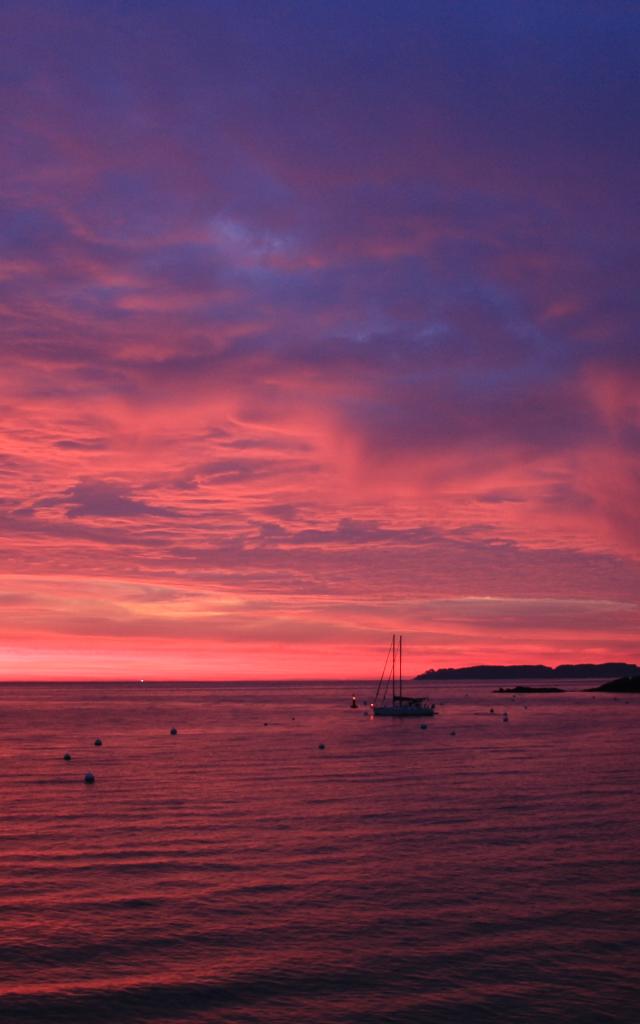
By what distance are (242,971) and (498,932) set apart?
775 cm

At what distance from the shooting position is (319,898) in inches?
1164

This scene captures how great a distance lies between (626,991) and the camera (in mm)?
21844

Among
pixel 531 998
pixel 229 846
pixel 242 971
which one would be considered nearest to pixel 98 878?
pixel 229 846

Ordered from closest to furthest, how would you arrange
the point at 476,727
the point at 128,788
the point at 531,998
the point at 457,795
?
the point at 531,998, the point at 457,795, the point at 128,788, the point at 476,727

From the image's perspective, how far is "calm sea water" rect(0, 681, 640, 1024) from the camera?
69.8 feet

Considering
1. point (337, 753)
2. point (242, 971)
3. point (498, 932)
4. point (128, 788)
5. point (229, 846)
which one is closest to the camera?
point (242, 971)

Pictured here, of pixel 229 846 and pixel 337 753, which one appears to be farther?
pixel 337 753

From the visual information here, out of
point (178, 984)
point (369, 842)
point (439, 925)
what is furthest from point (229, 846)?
point (178, 984)

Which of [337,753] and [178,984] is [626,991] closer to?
[178,984]

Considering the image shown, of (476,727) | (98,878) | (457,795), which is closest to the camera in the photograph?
(98,878)

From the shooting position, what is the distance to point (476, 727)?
419 feet

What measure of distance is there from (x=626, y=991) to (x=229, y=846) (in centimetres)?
1976

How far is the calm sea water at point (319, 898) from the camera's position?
21.3 metres

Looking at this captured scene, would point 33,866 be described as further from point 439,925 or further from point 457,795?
point 457,795
